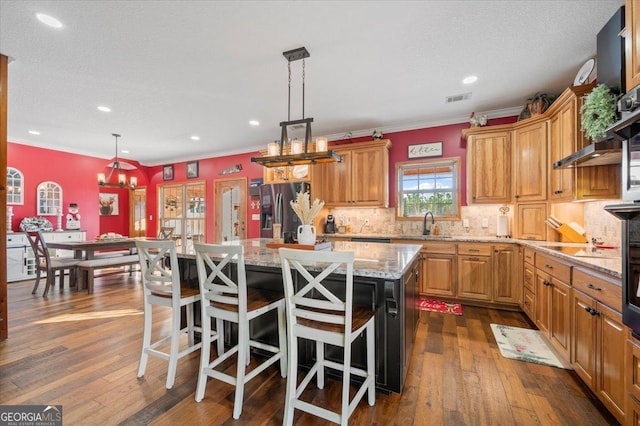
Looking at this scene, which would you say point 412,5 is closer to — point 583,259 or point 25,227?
point 583,259

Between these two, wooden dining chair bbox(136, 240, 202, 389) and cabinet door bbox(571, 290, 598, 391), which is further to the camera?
wooden dining chair bbox(136, 240, 202, 389)

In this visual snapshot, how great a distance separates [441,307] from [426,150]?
8.08ft

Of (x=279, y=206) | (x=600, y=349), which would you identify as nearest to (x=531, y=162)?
(x=600, y=349)

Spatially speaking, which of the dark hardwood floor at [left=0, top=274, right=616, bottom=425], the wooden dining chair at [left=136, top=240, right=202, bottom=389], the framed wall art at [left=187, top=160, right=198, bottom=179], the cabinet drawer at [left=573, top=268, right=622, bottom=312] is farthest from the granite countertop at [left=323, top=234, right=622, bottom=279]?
the framed wall art at [left=187, top=160, right=198, bottom=179]

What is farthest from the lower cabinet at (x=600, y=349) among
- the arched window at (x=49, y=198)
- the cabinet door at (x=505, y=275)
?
the arched window at (x=49, y=198)

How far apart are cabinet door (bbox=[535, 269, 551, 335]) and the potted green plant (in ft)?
4.27

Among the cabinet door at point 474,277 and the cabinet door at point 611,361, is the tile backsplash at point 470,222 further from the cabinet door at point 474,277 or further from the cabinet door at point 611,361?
the cabinet door at point 611,361

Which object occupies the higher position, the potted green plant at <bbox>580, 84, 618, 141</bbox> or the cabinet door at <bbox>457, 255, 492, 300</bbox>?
the potted green plant at <bbox>580, 84, 618, 141</bbox>

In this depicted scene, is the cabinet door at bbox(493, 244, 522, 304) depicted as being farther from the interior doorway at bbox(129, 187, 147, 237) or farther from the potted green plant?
the interior doorway at bbox(129, 187, 147, 237)

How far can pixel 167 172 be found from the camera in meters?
7.64

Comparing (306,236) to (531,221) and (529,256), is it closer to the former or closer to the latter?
(529,256)

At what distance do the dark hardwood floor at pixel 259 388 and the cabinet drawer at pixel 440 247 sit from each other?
1.16m

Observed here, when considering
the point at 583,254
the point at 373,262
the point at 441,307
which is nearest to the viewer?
the point at 373,262

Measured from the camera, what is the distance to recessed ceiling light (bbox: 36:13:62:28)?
219 cm
